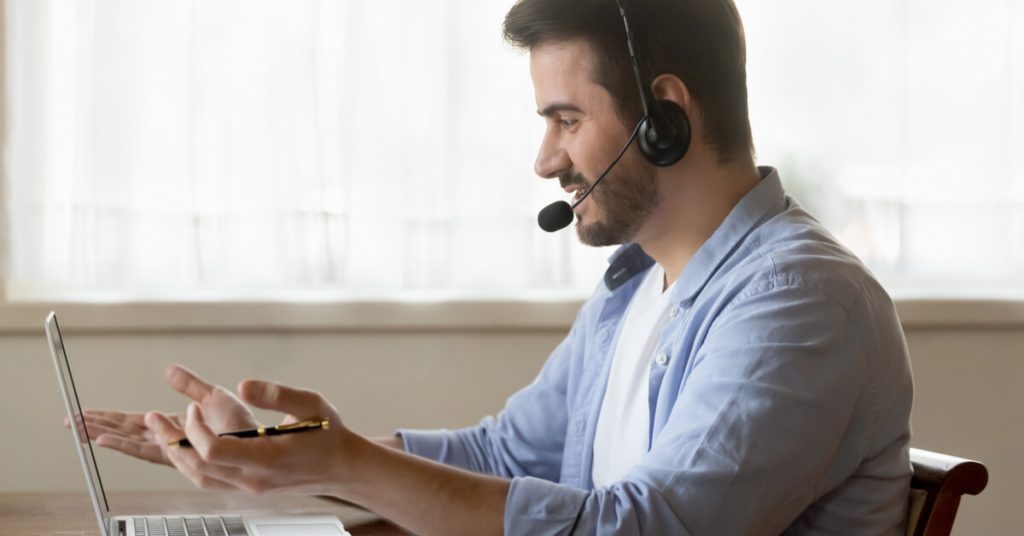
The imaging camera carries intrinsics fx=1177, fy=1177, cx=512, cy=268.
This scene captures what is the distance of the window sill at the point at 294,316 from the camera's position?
2.16 m

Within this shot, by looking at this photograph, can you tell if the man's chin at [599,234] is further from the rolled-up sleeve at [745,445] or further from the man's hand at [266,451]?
the man's hand at [266,451]

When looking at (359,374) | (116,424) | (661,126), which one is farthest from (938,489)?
(359,374)

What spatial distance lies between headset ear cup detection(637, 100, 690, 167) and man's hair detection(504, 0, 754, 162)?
0.04 m

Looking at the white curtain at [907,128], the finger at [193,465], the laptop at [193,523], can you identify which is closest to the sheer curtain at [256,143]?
the white curtain at [907,128]

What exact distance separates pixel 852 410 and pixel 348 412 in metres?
1.36

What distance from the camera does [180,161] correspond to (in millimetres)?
2223

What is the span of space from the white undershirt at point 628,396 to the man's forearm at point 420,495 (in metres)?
0.33

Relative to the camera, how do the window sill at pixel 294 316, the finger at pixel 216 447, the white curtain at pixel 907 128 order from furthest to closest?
1. the white curtain at pixel 907 128
2. the window sill at pixel 294 316
3. the finger at pixel 216 447

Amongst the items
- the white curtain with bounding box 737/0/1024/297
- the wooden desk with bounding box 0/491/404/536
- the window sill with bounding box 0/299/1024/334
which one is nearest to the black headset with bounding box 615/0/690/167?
the wooden desk with bounding box 0/491/404/536

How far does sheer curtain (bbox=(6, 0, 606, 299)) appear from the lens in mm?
2209

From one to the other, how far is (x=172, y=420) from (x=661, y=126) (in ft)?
1.89

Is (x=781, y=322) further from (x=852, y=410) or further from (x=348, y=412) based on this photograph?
(x=348, y=412)

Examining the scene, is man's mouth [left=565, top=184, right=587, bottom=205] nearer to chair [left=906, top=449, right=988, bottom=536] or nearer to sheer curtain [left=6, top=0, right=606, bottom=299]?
chair [left=906, top=449, right=988, bottom=536]

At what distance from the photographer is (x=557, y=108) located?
1.34m
